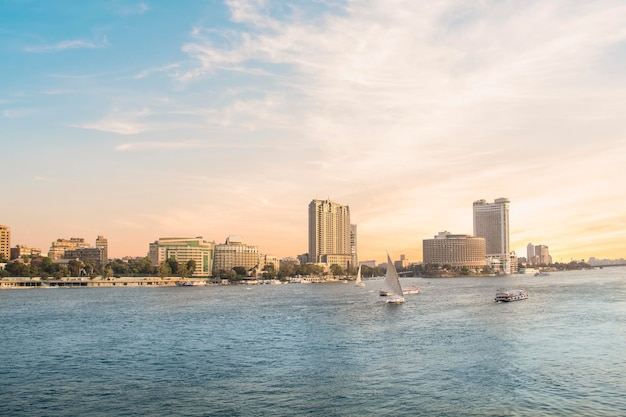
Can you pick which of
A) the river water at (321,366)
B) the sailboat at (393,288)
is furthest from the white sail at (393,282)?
the river water at (321,366)

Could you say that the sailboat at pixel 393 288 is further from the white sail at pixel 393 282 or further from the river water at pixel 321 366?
the river water at pixel 321 366

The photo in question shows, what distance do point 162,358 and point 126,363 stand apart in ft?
13.1

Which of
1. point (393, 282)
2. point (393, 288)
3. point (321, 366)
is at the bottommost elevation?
point (321, 366)

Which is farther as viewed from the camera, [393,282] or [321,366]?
[393,282]

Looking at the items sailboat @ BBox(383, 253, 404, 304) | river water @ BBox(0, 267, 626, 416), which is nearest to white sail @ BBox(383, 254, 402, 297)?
sailboat @ BBox(383, 253, 404, 304)

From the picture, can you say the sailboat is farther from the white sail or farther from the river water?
the river water

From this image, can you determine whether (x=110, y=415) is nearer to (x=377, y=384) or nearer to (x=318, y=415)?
(x=318, y=415)

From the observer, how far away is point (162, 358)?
61.3 metres

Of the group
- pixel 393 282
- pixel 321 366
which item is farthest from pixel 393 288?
pixel 321 366

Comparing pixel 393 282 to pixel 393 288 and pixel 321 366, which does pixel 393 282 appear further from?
pixel 321 366

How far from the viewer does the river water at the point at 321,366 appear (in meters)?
41.5

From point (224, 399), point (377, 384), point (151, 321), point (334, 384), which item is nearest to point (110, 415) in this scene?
point (224, 399)

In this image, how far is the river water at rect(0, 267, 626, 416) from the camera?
136 feet

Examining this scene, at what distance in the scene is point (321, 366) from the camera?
55344 mm
